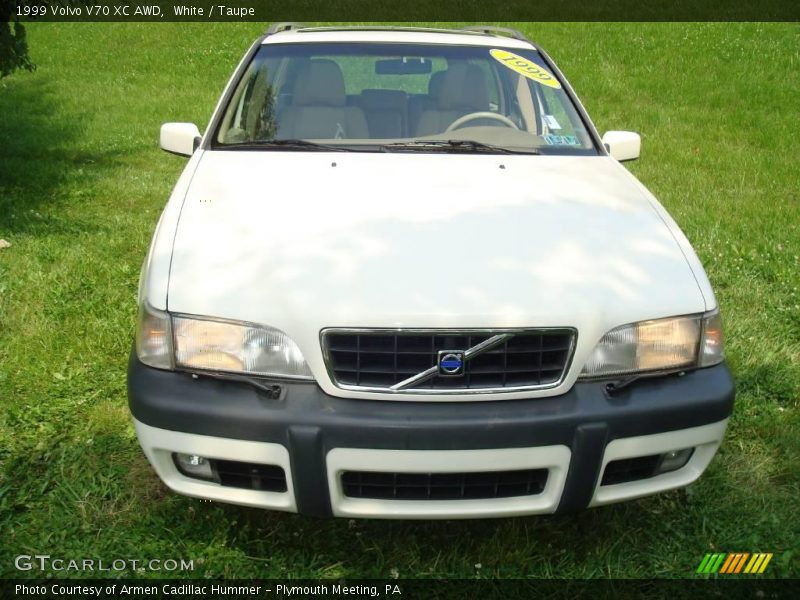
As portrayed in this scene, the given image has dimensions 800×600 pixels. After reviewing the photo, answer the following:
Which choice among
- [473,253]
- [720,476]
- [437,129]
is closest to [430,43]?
[437,129]

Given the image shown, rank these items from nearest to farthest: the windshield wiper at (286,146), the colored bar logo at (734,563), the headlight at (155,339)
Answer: the headlight at (155,339), the colored bar logo at (734,563), the windshield wiper at (286,146)

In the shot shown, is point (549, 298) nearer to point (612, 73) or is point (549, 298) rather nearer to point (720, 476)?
point (720, 476)

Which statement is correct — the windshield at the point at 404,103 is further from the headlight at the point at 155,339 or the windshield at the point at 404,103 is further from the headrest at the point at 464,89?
the headlight at the point at 155,339

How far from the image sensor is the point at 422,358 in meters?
2.25

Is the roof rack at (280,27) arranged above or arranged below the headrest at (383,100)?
above

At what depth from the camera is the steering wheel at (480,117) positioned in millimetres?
3713

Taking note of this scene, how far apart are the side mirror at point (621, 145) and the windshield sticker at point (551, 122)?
0.76ft

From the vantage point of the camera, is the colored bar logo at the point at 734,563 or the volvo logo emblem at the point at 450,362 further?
the colored bar logo at the point at 734,563

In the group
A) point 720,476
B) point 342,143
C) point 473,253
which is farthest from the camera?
point 342,143

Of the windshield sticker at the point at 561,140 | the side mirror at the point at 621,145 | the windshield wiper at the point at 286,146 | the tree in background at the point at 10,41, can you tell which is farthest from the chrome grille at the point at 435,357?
the tree in background at the point at 10,41

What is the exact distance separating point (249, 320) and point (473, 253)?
27.4 inches

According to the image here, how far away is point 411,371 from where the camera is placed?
88.7 inches

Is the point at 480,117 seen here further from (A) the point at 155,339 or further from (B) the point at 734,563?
(B) the point at 734,563

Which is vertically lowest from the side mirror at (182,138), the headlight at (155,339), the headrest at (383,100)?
the headlight at (155,339)
